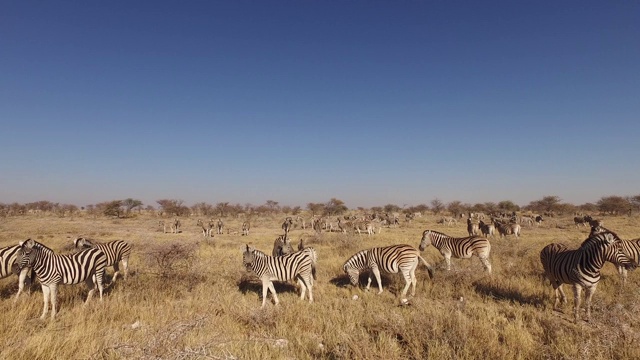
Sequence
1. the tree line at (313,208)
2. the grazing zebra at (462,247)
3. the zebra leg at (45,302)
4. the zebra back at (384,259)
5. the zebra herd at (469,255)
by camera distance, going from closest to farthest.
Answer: the zebra leg at (45,302) → the zebra herd at (469,255) → the zebra back at (384,259) → the grazing zebra at (462,247) → the tree line at (313,208)

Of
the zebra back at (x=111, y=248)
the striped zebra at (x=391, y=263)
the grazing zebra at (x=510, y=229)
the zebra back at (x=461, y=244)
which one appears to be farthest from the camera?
the grazing zebra at (x=510, y=229)

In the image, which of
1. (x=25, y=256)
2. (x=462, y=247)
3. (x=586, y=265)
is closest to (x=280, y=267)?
(x=25, y=256)

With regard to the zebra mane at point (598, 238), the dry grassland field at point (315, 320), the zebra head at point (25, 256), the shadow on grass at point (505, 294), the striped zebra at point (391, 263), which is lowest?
the shadow on grass at point (505, 294)

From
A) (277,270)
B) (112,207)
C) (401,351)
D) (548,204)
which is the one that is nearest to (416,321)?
(401,351)

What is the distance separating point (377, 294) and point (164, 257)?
6.86 metres

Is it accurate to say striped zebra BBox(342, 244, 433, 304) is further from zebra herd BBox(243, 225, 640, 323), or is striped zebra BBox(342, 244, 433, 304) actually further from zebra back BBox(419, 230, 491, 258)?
zebra back BBox(419, 230, 491, 258)

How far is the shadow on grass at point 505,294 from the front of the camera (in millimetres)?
8055

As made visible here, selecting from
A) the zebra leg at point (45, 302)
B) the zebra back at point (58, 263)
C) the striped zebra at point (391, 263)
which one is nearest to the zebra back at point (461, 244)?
the striped zebra at point (391, 263)

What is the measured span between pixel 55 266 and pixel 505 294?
1144 cm

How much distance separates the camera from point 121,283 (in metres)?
9.48

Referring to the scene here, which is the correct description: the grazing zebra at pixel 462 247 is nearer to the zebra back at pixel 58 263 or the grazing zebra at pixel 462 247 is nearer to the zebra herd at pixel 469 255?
the zebra herd at pixel 469 255

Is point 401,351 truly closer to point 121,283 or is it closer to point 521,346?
point 521,346

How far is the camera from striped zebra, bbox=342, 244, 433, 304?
361 inches

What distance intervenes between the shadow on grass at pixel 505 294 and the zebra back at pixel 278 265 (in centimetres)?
509
